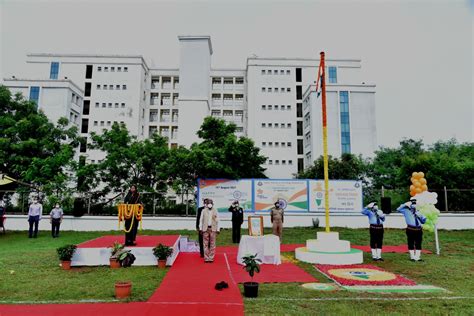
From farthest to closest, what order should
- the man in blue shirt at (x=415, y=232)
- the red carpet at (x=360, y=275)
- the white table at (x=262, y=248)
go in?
the man in blue shirt at (x=415, y=232), the white table at (x=262, y=248), the red carpet at (x=360, y=275)

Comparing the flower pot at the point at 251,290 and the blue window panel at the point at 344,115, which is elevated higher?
the blue window panel at the point at 344,115

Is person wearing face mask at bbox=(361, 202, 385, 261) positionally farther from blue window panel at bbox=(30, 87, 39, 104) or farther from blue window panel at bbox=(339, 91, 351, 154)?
blue window panel at bbox=(30, 87, 39, 104)

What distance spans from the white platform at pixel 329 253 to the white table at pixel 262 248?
3.41 ft

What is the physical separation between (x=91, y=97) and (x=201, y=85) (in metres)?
15.4

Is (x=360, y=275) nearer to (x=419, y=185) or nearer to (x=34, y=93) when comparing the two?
(x=419, y=185)

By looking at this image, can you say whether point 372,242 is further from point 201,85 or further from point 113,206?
point 201,85

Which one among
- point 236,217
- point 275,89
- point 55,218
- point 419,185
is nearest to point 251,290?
point 236,217

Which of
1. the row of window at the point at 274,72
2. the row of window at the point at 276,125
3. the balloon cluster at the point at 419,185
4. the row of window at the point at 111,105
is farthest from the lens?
the row of window at the point at 274,72

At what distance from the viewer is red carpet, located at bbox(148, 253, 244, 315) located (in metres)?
5.01

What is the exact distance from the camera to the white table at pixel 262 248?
902 cm

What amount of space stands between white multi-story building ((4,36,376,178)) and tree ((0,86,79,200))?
71.6ft

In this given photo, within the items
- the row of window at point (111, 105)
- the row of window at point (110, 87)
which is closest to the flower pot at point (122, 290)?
the row of window at point (111, 105)

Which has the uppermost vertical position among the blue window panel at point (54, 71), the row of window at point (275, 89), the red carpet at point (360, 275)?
the blue window panel at point (54, 71)

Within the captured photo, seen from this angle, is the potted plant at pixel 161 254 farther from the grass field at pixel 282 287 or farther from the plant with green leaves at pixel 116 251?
the plant with green leaves at pixel 116 251
